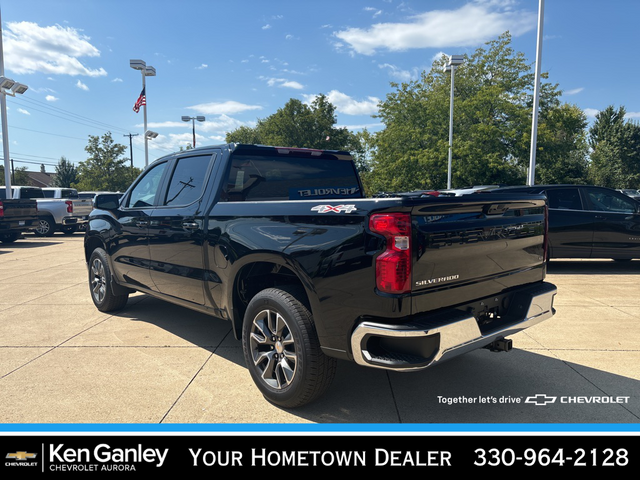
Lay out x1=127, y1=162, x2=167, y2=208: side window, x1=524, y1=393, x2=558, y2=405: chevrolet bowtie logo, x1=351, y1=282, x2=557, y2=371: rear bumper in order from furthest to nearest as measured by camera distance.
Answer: x1=127, y1=162, x2=167, y2=208: side window → x1=524, y1=393, x2=558, y2=405: chevrolet bowtie logo → x1=351, y1=282, x2=557, y2=371: rear bumper

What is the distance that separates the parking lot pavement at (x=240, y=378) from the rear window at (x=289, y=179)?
158 cm

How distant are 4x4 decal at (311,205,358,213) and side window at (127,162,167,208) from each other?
8.20 ft

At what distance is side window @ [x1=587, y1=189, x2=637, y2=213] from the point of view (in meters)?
8.63

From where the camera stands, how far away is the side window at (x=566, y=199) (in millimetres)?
8688

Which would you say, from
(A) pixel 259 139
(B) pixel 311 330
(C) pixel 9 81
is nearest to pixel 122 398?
(B) pixel 311 330

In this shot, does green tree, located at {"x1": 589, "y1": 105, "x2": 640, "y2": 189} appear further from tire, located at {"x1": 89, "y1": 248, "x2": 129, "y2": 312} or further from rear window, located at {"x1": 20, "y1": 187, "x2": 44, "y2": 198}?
tire, located at {"x1": 89, "y1": 248, "x2": 129, "y2": 312}

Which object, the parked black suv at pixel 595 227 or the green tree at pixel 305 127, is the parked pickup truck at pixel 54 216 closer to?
the parked black suv at pixel 595 227

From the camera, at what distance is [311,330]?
2934 mm

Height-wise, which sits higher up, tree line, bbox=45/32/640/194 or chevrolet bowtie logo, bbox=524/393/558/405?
tree line, bbox=45/32/640/194

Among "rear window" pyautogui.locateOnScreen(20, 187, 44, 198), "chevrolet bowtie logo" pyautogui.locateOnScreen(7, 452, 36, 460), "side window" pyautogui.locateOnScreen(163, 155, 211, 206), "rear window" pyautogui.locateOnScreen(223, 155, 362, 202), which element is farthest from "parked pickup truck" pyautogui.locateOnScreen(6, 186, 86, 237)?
"chevrolet bowtie logo" pyautogui.locateOnScreen(7, 452, 36, 460)

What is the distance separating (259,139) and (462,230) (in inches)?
2748

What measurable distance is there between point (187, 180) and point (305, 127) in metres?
56.3

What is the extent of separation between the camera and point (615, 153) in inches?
1891

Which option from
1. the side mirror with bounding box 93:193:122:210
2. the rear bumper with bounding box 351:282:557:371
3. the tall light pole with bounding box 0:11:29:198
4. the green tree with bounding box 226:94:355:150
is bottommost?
the rear bumper with bounding box 351:282:557:371
